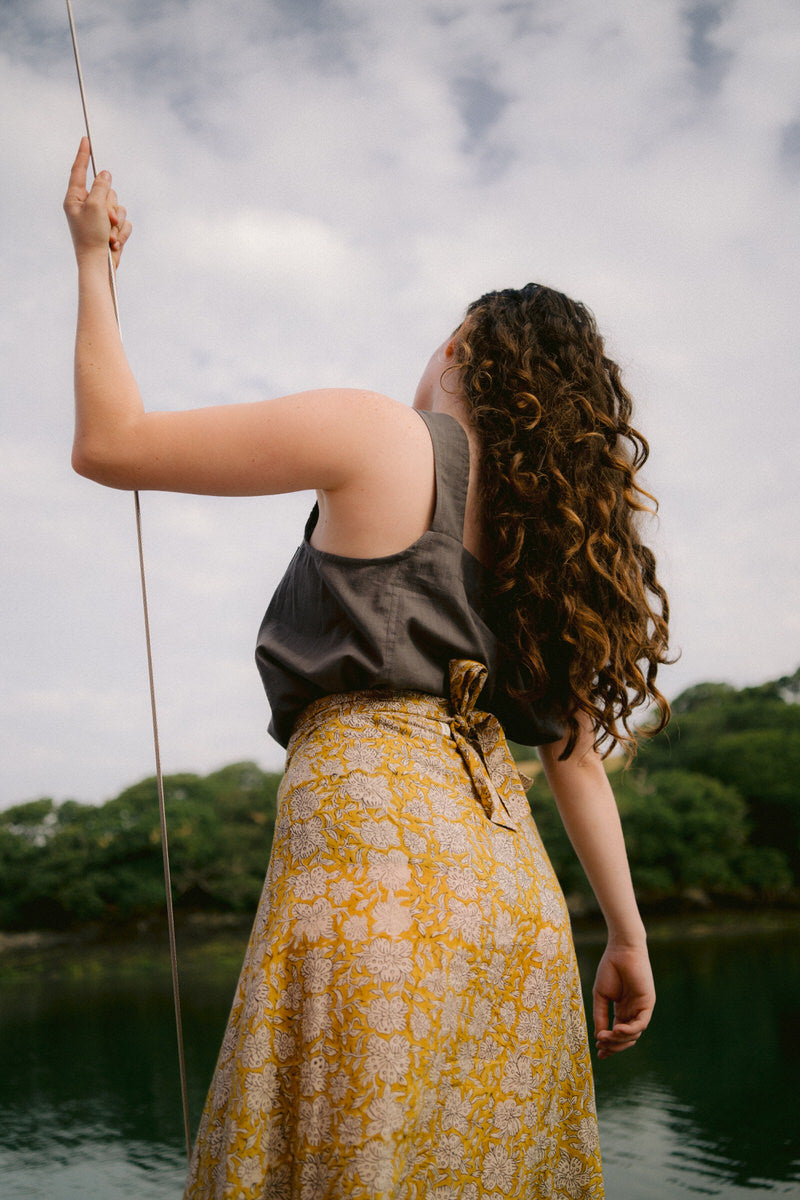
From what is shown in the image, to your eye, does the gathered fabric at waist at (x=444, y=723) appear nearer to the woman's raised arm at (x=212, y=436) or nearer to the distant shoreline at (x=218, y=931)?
the woman's raised arm at (x=212, y=436)

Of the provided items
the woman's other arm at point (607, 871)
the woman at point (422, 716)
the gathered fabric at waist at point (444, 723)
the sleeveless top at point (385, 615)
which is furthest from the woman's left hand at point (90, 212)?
the woman's other arm at point (607, 871)

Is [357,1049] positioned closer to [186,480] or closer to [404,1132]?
[404,1132]

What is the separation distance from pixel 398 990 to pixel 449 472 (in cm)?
45

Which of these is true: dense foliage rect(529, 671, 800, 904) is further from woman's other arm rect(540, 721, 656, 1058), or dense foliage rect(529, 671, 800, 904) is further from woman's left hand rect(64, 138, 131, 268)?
woman's left hand rect(64, 138, 131, 268)

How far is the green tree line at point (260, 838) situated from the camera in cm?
1055

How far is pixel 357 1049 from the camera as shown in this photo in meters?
0.64

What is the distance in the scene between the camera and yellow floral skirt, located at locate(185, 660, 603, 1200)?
64cm

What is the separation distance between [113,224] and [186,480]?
0.31 meters

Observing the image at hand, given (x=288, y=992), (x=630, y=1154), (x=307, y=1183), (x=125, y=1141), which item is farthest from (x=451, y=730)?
(x=125, y=1141)

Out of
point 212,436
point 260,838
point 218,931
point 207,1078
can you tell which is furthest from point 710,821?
point 212,436

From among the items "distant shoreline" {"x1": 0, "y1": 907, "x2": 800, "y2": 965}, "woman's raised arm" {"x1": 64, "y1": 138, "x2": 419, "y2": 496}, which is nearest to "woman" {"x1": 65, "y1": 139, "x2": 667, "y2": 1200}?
"woman's raised arm" {"x1": 64, "y1": 138, "x2": 419, "y2": 496}

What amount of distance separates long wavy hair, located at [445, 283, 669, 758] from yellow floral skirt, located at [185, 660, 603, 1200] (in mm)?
125

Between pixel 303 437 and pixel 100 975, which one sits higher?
pixel 303 437

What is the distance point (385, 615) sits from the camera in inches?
30.4
